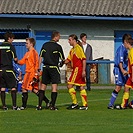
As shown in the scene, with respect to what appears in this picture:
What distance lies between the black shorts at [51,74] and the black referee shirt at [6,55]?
83cm

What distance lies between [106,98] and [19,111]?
5.58m

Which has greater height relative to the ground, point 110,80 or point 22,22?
point 22,22

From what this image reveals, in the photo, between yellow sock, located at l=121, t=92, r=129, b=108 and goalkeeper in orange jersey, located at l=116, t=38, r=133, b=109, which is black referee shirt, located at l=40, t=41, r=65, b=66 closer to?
goalkeeper in orange jersey, located at l=116, t=38, r=133, b=109

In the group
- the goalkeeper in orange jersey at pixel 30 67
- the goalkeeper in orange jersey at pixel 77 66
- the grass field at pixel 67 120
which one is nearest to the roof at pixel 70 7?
the grass field at pixel 67 120

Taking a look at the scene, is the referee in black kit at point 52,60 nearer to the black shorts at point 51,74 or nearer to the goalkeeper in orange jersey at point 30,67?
the black shorts at point 51,74

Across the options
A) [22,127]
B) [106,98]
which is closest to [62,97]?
[106,98]

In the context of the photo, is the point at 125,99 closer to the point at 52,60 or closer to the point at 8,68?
the point at 52,60

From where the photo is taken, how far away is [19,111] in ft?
62.4

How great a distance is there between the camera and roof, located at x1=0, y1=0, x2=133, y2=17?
3666 cm

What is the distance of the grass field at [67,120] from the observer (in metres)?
14.7

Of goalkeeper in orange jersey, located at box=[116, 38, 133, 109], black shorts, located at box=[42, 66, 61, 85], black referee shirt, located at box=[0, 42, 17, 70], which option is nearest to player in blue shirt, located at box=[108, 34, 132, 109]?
goalkeeper in orange jersey, located at box=[116, 38, 133, 109]

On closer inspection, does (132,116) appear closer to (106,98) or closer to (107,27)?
(106,98)

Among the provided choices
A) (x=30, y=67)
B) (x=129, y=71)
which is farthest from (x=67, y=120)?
(x=30, y=67)

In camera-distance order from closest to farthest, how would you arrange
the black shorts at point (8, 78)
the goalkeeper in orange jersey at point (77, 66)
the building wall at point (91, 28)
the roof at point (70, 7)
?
1. the black shorts at point (8, 78)
2. the goalkeeper in orange jersey at point (77, 66)
3. the roof at point (70, 7)
4. the building wall at point (91, 28)
